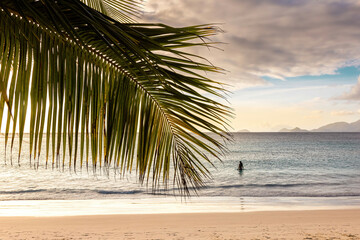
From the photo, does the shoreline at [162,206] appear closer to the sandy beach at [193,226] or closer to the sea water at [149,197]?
the sea water at [149,197]

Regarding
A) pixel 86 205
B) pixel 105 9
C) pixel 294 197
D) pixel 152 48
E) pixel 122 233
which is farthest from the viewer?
pixel 294 197

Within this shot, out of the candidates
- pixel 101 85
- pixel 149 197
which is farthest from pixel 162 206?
pixel 101 85

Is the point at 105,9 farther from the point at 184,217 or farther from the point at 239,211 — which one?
the point at 239,211

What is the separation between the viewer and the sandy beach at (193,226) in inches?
353

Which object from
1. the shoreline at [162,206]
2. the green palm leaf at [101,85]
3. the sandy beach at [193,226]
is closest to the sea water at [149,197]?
the shoreline at [162,206]

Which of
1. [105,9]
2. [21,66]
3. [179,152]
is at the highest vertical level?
[105,9]

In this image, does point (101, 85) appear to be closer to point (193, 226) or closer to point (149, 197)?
point (193, 226)

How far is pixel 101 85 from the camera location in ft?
3.85

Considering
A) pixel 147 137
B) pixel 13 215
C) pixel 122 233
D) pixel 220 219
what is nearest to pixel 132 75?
pixel 147 137

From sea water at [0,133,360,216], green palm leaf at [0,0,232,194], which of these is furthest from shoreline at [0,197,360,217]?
green palm leaf at [0,0,232,194]

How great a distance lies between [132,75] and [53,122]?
1.22 ft

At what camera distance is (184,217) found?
445 inches

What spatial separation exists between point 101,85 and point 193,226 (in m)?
9.66

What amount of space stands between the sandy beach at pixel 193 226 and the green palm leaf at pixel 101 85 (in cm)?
824
